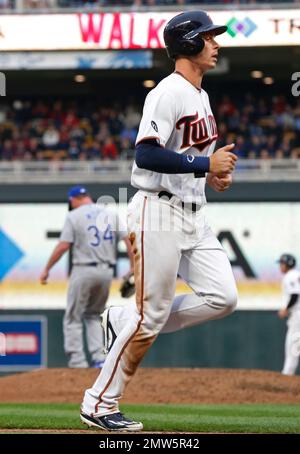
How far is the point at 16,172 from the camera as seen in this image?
18.6 m

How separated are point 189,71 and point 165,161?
2.10 feet

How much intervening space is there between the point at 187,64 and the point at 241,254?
11.4 meters

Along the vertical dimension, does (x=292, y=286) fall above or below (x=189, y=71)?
below

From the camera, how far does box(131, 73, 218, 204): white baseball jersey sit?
19.5 feet

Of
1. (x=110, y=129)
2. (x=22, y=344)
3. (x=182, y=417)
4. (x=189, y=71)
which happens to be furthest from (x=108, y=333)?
(x=110, y=129)

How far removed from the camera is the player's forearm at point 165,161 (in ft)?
19.2

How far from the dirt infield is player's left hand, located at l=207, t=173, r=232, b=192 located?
3.80 m

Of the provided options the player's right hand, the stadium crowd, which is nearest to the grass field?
the player's right hand

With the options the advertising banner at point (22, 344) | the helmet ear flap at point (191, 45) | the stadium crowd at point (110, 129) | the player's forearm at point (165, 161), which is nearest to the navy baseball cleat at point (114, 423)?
the player's forearm at point (165, 161)

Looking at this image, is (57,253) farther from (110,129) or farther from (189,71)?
(110,129)

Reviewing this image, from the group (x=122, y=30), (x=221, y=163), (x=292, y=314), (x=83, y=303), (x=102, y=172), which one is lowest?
(x=292, y=314)

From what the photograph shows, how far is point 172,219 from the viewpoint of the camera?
19.9 feet

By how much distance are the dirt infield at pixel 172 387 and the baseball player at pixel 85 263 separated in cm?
126
